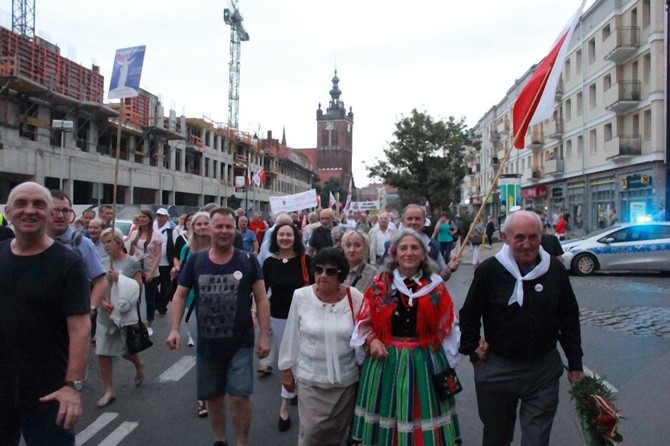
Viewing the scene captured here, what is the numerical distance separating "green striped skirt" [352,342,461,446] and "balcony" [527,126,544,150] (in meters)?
46.5

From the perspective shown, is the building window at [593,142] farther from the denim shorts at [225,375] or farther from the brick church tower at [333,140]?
the brick church tower at [333,140]

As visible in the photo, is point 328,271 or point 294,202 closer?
point 328,271

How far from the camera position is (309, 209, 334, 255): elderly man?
943 centimetres

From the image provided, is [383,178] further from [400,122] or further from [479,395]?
[479,395]

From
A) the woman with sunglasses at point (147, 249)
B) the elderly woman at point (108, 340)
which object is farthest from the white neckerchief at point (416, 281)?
the woman with sunglasses at point (147, 249)

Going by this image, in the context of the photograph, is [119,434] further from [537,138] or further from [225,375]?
[537,138]

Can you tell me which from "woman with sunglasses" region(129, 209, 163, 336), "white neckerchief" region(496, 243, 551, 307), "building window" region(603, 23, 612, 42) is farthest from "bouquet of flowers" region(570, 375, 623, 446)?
"building window" region(603, 23, 612, 42)

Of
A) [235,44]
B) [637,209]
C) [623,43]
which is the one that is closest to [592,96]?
[623,43]

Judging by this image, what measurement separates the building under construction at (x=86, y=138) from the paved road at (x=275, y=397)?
78.1 feet

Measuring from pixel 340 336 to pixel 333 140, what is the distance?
141m

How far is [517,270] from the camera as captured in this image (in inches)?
147

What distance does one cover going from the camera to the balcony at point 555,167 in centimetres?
4175

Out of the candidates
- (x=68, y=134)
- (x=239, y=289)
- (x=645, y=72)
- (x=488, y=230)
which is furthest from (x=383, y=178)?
(x=239, y=289)

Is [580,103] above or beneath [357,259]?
above
